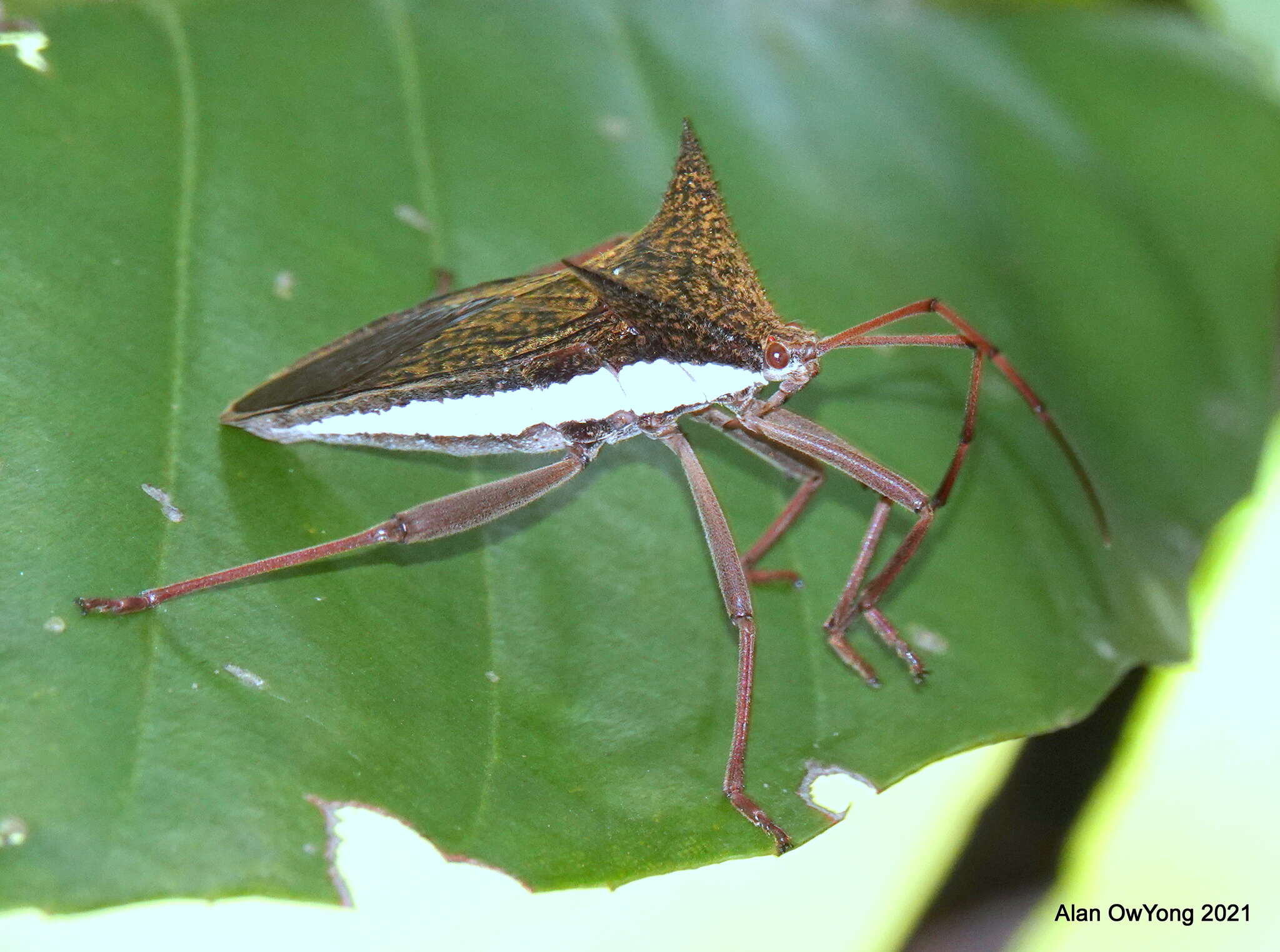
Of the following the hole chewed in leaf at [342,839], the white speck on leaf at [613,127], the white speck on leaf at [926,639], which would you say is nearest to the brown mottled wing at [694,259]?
the white speck on leaf at [613,127]

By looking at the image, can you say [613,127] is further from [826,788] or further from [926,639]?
[826,788]

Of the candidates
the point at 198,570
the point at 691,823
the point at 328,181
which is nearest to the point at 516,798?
the point at 691,823

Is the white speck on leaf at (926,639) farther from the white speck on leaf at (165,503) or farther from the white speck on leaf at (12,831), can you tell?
the white speck on leaf at (12,831)

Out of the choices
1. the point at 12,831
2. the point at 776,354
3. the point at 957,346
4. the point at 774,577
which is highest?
the point at 957,346

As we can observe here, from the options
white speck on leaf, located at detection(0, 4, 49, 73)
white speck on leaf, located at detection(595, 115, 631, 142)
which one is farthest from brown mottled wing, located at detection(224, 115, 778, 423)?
white speck on leaf, located at detection(0, 4, 49, 73)

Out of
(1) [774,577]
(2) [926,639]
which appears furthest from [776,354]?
(2) [926,639]

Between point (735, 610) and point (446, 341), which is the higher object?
point (446, 341)
